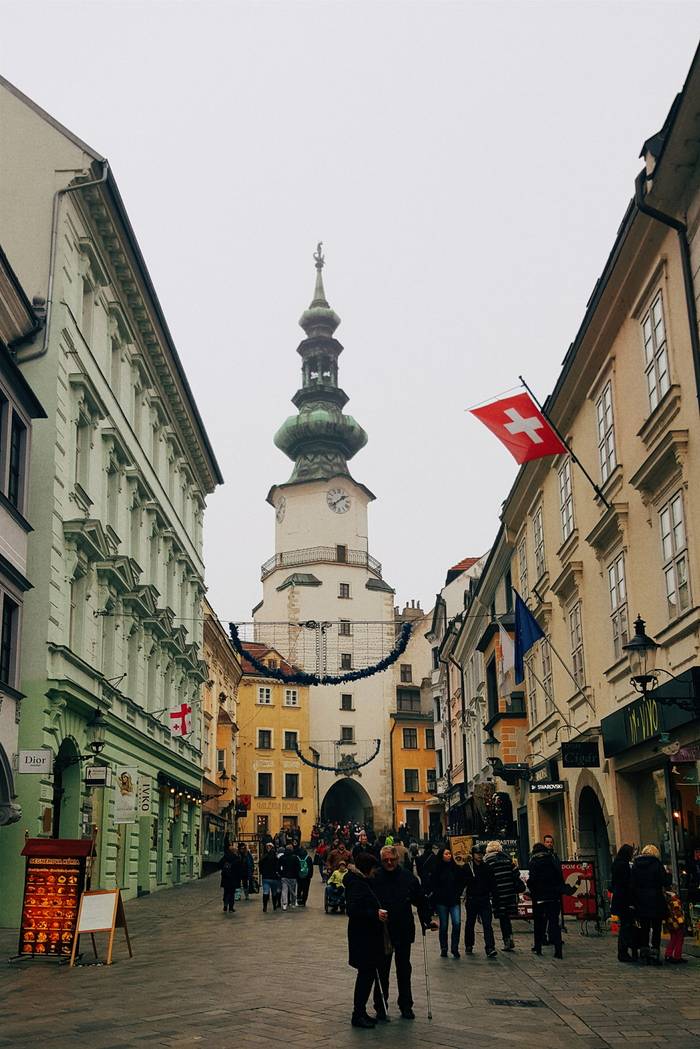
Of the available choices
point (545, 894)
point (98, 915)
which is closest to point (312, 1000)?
point (98, 915)

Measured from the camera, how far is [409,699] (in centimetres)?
8369

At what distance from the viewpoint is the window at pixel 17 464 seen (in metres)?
21.8

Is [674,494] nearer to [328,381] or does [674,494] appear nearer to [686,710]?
[686,710]

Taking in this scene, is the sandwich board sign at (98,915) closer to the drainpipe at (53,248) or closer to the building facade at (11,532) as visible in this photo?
the building facade at (11,532)

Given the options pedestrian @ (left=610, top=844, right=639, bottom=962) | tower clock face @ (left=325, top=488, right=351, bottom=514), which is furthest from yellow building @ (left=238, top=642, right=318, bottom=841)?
pedestrian @ (left=610, top=844, right=639, bottom=962)

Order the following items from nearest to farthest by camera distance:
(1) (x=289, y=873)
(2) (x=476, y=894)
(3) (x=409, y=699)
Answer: (2) (x=476, y=894) → (1) (x=289, y=873) → (3) (x=409, y=699)

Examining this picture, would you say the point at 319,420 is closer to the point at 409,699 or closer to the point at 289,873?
the point at 409,699

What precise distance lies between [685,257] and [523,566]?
1637 centimetres

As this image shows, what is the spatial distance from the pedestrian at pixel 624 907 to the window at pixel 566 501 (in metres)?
10.5

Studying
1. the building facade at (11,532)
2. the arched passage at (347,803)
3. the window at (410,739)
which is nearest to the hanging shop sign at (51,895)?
the building facade at (11,532)

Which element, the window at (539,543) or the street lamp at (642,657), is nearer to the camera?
the street lamp at (642,657)

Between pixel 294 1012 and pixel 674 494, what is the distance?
9.92 meters

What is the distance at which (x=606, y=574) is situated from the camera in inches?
888

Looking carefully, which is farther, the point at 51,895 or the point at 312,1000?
the point at 51,895
